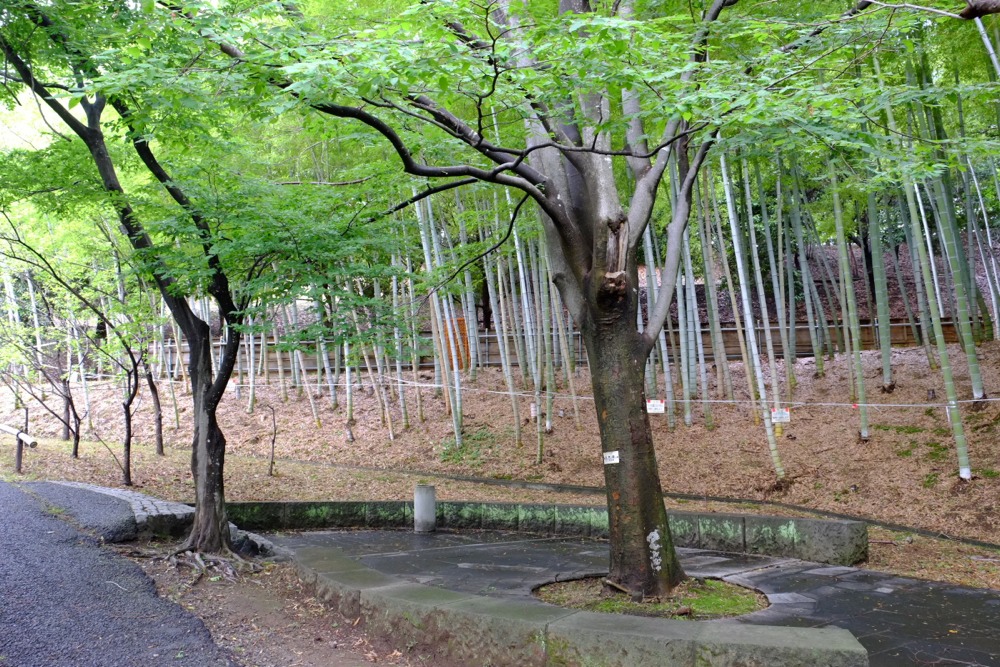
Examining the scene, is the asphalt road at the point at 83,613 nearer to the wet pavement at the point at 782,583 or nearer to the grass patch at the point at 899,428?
the wet pavement at the point at 782,583

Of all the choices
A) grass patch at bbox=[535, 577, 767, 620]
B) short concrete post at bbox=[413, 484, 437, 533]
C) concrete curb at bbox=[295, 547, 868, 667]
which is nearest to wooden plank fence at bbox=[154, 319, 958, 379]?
short concrete post at bbox=[413, 484, 437, 533]

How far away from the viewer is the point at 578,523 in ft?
25.6

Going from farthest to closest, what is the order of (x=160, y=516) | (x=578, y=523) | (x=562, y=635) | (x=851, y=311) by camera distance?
(x=851, y=311), (x=578, y=523), (x=160, y=516), (x=562, y=635)

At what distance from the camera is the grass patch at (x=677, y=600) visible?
418 cm

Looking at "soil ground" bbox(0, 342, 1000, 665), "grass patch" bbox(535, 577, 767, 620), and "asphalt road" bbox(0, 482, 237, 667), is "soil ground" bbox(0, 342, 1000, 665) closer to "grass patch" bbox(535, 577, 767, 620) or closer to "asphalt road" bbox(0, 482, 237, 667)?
"asphalt road" bbox(0, 482, 237, 667)

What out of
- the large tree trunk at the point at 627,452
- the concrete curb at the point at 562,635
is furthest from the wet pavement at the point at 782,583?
the concrete curb at the point at 562,635

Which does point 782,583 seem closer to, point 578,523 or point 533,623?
point 533,623

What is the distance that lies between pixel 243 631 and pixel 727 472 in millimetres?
6935

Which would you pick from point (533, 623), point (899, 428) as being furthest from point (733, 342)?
point (533, 623)

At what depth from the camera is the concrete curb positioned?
290cm

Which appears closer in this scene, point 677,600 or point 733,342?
point 677,600

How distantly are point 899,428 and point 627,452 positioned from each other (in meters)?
6.30

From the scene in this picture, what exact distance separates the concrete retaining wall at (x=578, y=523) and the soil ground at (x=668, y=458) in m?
0.40

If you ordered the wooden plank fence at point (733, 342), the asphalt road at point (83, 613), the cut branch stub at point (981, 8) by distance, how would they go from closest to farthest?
the cut branch stub at point (981, 8) < the asphalt road at point (83, 613) < the wooden plank fence at point (733, 342)
